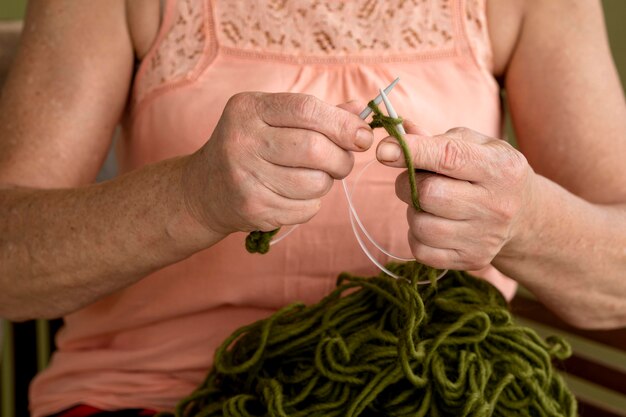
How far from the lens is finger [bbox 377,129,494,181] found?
26.0 inches

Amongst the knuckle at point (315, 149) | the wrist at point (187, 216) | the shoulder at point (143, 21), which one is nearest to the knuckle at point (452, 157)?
the knuckle at point (315, 149)

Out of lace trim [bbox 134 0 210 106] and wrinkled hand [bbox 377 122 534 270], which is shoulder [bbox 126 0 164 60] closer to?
lace trim [bbox 134 0 210 106]

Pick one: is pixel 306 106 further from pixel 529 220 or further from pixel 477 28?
pixel 477 28

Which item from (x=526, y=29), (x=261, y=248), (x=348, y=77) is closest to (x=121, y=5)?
(x=348, y=77)

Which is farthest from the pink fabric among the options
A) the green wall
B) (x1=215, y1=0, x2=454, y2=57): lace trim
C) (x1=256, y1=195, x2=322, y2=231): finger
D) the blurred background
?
the green wall

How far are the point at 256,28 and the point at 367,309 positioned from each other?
41cm

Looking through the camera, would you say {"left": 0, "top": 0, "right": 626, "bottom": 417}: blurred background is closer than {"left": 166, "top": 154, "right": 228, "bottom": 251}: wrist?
No

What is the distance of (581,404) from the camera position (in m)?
1.30

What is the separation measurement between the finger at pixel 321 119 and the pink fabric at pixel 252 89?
0.27 meters

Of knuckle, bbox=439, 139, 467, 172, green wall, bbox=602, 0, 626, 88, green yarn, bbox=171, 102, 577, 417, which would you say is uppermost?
knuckle, bbox=439, 139, 467, 172

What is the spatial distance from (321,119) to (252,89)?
33 cm

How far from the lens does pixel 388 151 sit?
0.66m

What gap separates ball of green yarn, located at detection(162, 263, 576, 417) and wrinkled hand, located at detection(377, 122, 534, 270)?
71mm

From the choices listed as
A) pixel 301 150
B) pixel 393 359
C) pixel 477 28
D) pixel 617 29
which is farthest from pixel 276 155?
pixel 617 29
